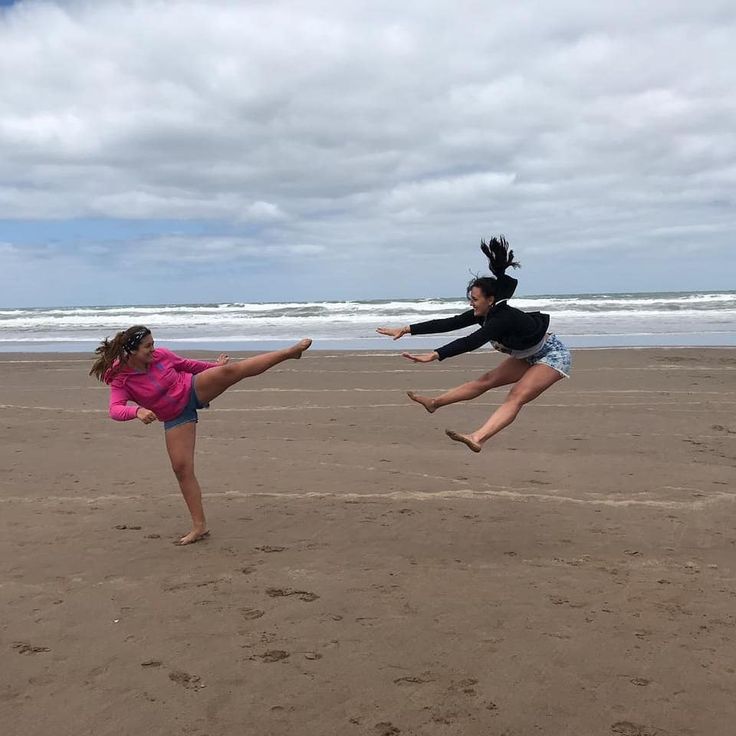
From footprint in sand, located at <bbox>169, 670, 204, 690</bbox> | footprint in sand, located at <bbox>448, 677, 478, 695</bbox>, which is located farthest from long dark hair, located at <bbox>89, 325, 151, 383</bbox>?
footprint in sand, located at <bbox>448, 677, 478, 695</bbox>

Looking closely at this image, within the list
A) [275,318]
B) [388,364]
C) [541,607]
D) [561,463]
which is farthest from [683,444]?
[275,318]

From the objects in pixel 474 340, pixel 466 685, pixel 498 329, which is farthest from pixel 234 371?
pixel 466 685

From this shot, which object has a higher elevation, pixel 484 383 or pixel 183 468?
pixel 484 383

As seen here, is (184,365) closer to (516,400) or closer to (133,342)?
(133,342)

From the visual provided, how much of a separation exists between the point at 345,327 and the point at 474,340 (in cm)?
2891

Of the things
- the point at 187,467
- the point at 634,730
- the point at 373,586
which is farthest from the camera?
the point at 187,467

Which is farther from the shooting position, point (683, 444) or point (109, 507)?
point (683, 444)

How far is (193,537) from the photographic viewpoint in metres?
5.62

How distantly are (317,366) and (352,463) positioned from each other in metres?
9.83

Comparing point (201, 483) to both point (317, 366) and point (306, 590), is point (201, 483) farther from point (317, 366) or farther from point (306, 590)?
point (317, 366)

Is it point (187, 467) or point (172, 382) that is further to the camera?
point (187, 467)

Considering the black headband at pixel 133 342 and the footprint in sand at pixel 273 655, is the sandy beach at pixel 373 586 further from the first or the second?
the black headband at pixel 133 342

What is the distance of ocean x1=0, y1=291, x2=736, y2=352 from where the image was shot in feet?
82.5

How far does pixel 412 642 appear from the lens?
3.88 metres
